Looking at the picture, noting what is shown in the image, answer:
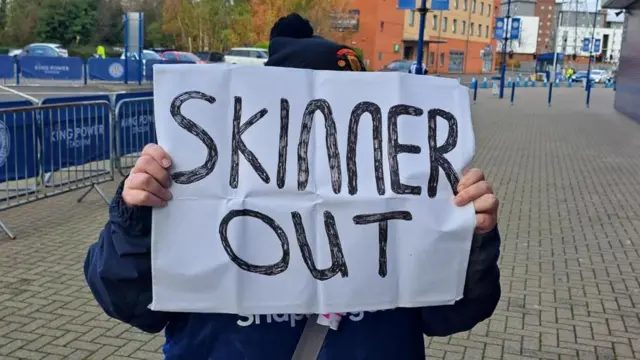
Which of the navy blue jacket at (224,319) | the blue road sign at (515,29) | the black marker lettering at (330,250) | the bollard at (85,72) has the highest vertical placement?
the blue road sign at (515,29)

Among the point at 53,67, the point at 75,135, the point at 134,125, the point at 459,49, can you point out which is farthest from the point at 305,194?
the point at 459,49

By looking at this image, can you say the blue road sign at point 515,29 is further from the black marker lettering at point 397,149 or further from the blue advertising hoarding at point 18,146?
the black marker lettering at point 397,149

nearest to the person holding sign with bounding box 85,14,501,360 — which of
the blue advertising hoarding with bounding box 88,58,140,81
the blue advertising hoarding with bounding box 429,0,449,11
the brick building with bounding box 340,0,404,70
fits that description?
the blue advertising hoarding with bounding box 429,0,449,11

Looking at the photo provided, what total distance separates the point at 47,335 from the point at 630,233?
20.1ft

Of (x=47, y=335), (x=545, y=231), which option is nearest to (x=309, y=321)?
(x=47, y=335)

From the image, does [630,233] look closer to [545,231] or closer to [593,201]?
[545,231]

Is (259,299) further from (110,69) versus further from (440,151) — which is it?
(110,69)

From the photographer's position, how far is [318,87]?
1.64m

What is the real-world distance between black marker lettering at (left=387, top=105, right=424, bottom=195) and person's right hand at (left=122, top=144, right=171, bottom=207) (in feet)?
1.77

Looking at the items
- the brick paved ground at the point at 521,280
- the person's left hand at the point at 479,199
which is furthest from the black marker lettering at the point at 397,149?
the brick paved ground at the point at 521,280

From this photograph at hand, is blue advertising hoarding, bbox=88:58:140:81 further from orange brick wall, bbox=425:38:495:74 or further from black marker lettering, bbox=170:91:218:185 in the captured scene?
orange brick wall, bbox=425:38:495:74

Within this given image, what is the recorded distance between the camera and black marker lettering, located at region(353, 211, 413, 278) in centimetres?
165

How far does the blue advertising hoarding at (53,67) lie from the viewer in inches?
1229

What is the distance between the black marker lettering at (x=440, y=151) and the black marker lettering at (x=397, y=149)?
3 cm
